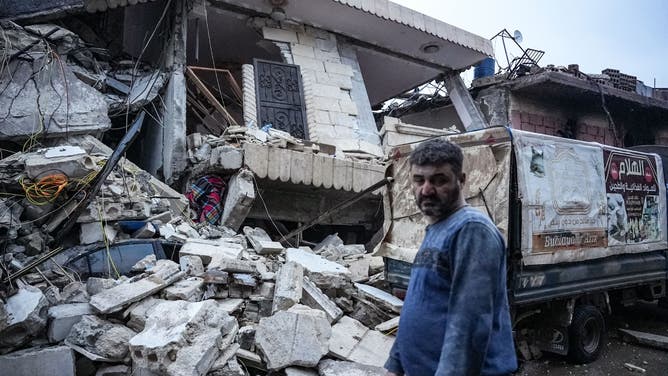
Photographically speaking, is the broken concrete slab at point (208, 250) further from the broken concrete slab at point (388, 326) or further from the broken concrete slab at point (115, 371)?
the broken concrete slab at point (388, 326)

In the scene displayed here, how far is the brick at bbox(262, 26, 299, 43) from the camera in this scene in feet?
28.3

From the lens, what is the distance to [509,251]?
3893mm

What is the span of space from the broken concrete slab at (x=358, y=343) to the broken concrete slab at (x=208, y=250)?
1378mm

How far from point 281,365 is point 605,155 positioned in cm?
426

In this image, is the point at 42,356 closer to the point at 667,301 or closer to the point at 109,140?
the point at 109,140

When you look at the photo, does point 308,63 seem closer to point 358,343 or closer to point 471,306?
point 358,343

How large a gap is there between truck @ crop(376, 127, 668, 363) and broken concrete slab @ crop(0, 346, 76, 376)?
10.00ft

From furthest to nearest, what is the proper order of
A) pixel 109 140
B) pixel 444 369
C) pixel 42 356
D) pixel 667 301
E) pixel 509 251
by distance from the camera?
pixel 109 140 < pixel 667 301 < pixel 509 251 < pixel 42 356 < pixel 444 369

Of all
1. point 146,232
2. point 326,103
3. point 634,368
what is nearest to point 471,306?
point 146,232

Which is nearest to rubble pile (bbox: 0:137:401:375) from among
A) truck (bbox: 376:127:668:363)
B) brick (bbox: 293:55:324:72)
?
truck (bbox: 376:127:668:363)

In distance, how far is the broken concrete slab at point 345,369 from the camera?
10.6 ft

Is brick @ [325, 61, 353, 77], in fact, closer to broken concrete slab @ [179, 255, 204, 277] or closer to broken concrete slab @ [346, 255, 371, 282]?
broken concrete slab @ [346, 255, 371, 282]

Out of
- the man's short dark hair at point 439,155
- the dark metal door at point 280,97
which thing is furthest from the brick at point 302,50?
the man's short dark hair at point 439,155

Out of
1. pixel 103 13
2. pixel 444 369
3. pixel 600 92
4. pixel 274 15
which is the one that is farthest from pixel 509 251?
pixel 600 92
